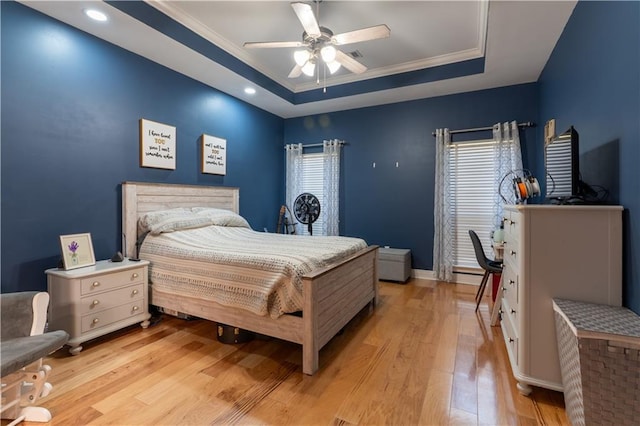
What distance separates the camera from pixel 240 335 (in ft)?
7.45

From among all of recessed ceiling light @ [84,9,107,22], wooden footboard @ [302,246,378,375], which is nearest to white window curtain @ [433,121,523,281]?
wooden footboard @ [302,246,378,375]

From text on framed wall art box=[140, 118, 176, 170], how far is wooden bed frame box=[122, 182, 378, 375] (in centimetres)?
25

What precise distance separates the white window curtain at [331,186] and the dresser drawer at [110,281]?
2.77 m

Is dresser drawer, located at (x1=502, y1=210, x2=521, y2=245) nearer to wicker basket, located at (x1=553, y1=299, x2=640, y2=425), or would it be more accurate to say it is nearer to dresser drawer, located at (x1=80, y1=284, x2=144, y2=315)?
wicker basket, located at (x1=553, y1=299, x2=640, y2=425)

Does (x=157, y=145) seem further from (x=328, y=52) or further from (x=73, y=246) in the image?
(x=328, y=52)

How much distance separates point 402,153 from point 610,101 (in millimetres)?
2688

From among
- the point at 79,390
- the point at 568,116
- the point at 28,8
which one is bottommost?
the point at 79,390

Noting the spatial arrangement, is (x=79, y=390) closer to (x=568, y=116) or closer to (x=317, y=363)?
(x=317, y=363)

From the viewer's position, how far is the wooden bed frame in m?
1.86

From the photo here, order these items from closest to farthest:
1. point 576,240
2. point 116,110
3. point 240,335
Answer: point 576,240 < point 240,335 < point 116,110

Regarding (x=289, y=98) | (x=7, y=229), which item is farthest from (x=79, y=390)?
(x=289, y=98)

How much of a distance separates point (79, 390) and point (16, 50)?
95.7 inches

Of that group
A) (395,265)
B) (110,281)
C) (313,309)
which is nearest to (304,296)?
(313,309)

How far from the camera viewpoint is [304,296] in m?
1.85
